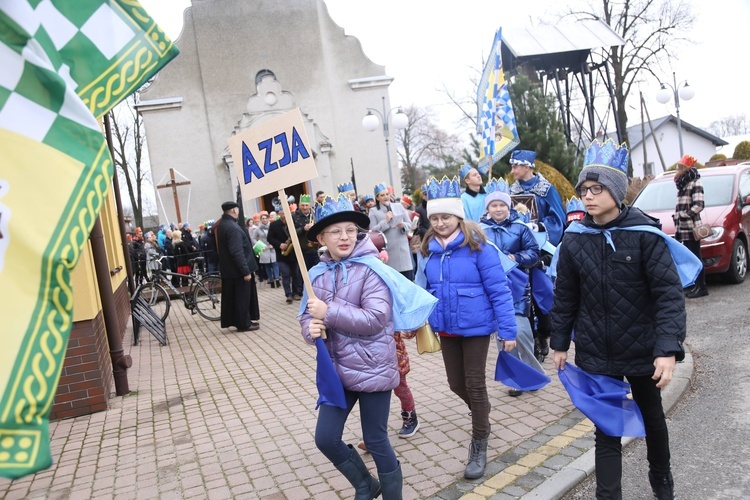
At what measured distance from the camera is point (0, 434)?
1610mm

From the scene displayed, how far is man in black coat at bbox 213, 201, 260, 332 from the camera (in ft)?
33.1

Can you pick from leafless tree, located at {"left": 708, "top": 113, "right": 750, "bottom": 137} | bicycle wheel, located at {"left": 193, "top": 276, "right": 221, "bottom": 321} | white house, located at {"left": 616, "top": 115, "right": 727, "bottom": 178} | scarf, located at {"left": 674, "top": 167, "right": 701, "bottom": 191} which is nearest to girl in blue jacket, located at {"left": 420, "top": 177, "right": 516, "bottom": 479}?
scarf, located at {"left": 674, "top": 167, "right": 701, "bottom": 191}

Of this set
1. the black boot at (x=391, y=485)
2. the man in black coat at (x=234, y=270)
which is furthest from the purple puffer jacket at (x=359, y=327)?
the man in black coat at (x=234, y=270)

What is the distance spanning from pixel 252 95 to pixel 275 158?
2319cm

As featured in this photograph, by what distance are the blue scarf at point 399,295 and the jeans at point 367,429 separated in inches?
16.6

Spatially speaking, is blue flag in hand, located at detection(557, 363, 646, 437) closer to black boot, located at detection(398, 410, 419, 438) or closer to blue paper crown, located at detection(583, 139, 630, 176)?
blue paper crown, located at detection(583, 139, 630, 176)

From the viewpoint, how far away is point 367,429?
3.38 m

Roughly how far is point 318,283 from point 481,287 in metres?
1.24

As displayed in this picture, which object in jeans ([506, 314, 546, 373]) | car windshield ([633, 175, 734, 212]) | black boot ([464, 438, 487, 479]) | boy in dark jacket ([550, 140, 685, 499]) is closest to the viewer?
boy in dark jacket ([550, 140, 685, 499])

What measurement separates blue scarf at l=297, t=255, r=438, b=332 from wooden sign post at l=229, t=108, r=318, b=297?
20cm

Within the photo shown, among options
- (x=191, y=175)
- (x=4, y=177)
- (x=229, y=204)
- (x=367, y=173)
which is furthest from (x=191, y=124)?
(x=4, y=177)

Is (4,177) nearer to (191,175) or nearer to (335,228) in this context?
(335,228)

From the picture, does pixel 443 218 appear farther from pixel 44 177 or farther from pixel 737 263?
pixel 737 263

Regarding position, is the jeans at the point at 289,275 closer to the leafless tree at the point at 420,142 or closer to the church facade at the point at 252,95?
the church facade at the point at 252,95
